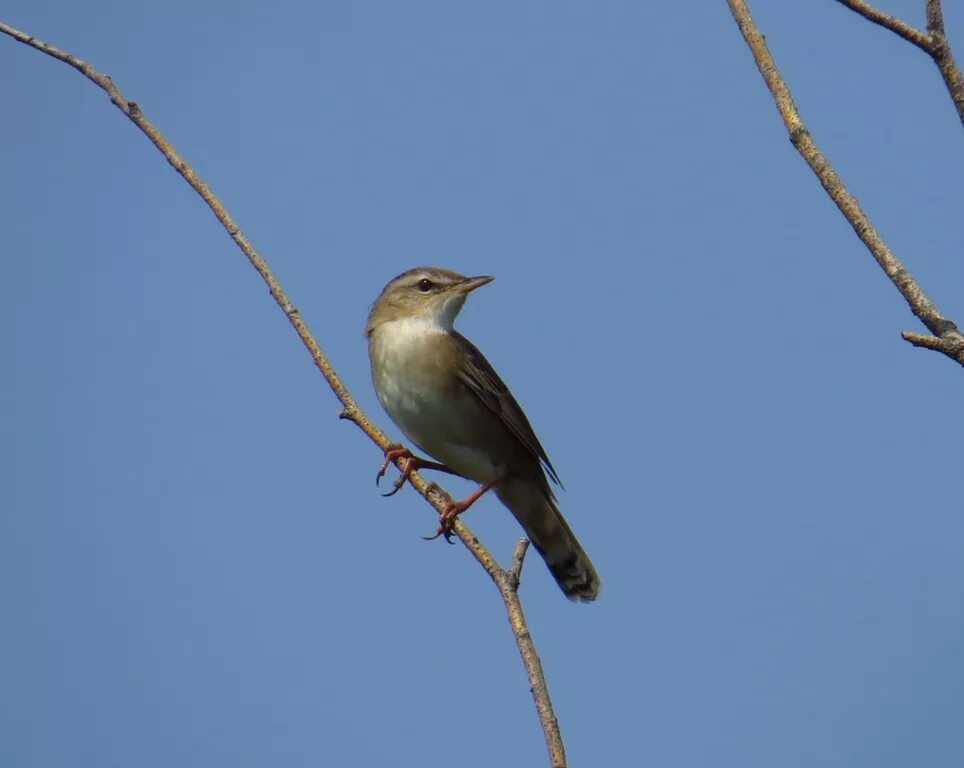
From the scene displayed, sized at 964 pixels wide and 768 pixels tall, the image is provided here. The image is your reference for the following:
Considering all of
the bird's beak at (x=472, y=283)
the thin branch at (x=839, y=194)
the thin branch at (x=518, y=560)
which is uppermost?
the bird's beak at (x=472, y=283)

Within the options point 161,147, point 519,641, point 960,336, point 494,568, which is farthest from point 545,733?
point 161,147

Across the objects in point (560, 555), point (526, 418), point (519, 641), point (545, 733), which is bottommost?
point (545, 733)

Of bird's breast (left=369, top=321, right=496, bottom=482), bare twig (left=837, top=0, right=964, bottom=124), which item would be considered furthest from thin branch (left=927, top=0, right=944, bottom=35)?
bird's breast (left=369, top=321, right=496, bottom=482)

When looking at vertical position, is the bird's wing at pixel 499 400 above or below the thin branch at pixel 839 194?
above

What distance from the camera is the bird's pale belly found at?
309 inches

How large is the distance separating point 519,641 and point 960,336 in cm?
135

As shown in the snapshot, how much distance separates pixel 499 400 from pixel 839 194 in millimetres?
5187

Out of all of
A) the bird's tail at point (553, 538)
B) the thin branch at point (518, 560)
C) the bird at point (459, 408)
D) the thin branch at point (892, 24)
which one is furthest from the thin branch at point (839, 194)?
the bird's tail at point (553, 538)

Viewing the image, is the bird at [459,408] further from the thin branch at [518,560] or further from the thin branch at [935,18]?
the thin branch at [935,18]

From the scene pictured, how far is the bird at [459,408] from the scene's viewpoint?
25.9 ft

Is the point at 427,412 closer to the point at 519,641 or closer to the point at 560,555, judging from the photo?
the point at 560,555

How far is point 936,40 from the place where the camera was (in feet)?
9.70

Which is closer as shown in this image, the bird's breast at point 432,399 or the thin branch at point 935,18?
the thin branch at point 935,18

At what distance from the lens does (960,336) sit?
272 cm
